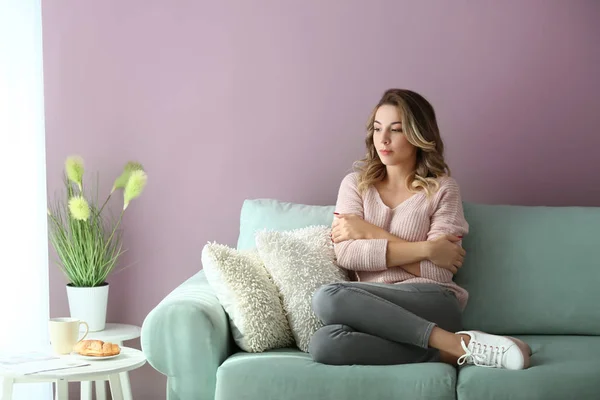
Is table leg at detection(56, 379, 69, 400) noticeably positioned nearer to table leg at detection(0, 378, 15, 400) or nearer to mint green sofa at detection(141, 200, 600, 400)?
table leg at detection(0, 378, 15, 400)

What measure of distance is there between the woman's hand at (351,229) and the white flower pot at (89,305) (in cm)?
95

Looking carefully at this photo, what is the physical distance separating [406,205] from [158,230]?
108 centimetres

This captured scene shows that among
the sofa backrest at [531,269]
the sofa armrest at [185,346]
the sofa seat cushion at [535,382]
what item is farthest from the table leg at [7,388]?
the sofa seat cushion at [535,382]

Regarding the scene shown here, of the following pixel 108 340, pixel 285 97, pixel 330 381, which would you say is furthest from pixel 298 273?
pixel 285 97

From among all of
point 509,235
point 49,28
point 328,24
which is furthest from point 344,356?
point 49,28

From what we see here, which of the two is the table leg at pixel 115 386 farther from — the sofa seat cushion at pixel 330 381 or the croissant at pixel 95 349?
the sofa seat cushion at pixel 330 381

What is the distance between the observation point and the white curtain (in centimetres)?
283

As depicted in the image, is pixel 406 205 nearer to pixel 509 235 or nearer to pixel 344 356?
pixel 509 235

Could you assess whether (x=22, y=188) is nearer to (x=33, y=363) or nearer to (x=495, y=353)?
(x=33, y=363)

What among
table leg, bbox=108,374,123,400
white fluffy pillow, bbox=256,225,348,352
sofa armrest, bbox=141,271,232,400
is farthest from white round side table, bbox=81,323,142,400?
white fluffy pillow, bbox=256,225,348,352

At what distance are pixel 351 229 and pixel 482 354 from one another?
2.02 ft

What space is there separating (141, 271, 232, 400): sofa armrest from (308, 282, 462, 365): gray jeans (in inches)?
11.5

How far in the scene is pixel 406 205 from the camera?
2.78 metres

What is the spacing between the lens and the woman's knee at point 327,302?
93.7 inches
